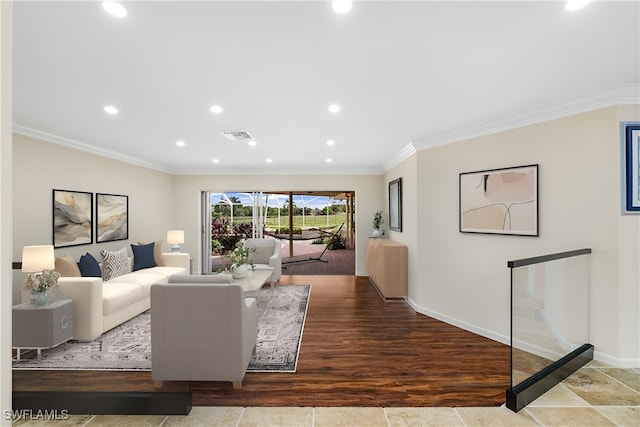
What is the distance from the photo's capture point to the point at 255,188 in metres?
7.28

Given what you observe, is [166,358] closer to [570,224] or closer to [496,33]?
[496,33]

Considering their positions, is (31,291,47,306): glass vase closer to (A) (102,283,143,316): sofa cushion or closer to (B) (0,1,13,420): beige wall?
(A) (102,283,143,316): sofa cushion

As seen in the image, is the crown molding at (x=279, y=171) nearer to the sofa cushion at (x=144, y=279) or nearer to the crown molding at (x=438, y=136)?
the crown molding at (x=438, y=136)

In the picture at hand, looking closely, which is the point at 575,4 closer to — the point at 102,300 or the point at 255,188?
the point at 102,300

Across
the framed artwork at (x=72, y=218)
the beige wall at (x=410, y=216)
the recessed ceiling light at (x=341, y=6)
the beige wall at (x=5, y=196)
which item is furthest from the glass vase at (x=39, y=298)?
the beige wall at (x=410, y=216)

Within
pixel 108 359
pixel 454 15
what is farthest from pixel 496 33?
pixel 108 359

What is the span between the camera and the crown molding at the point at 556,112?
2792mm

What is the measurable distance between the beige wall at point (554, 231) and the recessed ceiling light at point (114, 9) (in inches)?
148

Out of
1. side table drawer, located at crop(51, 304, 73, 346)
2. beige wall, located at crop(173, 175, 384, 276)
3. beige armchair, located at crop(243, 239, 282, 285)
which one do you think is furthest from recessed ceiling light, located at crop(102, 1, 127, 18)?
beige wall, located at crop(173, 175, 384, 276)

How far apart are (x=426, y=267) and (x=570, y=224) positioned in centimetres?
185

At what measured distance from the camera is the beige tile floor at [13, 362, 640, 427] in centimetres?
216

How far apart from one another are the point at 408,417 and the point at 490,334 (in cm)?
200

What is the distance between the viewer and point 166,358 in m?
2.49

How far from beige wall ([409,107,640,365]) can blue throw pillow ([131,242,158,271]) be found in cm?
468
